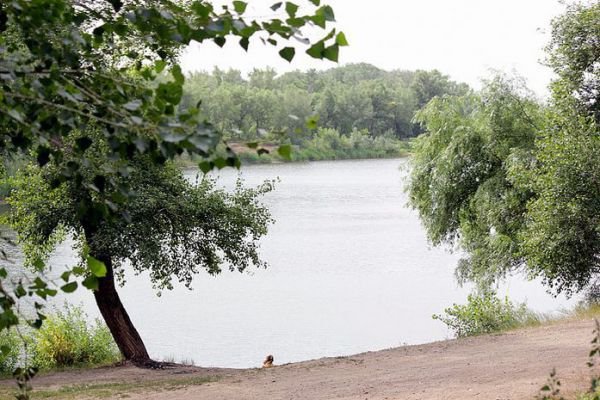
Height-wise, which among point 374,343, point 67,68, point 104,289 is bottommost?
point 374,343

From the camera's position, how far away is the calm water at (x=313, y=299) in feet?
70.8

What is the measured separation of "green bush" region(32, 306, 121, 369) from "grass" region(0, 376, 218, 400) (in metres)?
2.82

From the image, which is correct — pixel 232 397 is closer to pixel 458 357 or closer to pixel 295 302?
pixel 458 357

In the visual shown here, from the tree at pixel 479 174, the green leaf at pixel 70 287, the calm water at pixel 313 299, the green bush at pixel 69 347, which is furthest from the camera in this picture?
the calm water at pixel 313 299

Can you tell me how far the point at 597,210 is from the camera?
640 inches

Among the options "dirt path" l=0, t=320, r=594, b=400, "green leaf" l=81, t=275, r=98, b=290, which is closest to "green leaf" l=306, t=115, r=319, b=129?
"green leaf" l=81, t=275, r=98, b=290

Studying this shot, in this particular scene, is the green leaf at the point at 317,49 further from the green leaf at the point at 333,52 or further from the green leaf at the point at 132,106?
the green leaf at the point at 132,106

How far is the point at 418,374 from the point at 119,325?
632cm

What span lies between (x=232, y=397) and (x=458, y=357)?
356cm

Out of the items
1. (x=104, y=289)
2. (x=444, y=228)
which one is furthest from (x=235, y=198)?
(x=444, y=228)

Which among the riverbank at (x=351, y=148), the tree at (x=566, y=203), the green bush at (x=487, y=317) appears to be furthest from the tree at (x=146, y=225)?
the riverbank at (x=351, y=148)

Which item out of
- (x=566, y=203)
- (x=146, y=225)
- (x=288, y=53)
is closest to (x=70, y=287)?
(x=288, y=53)

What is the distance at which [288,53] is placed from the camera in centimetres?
274

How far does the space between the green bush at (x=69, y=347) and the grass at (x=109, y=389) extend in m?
2.82
